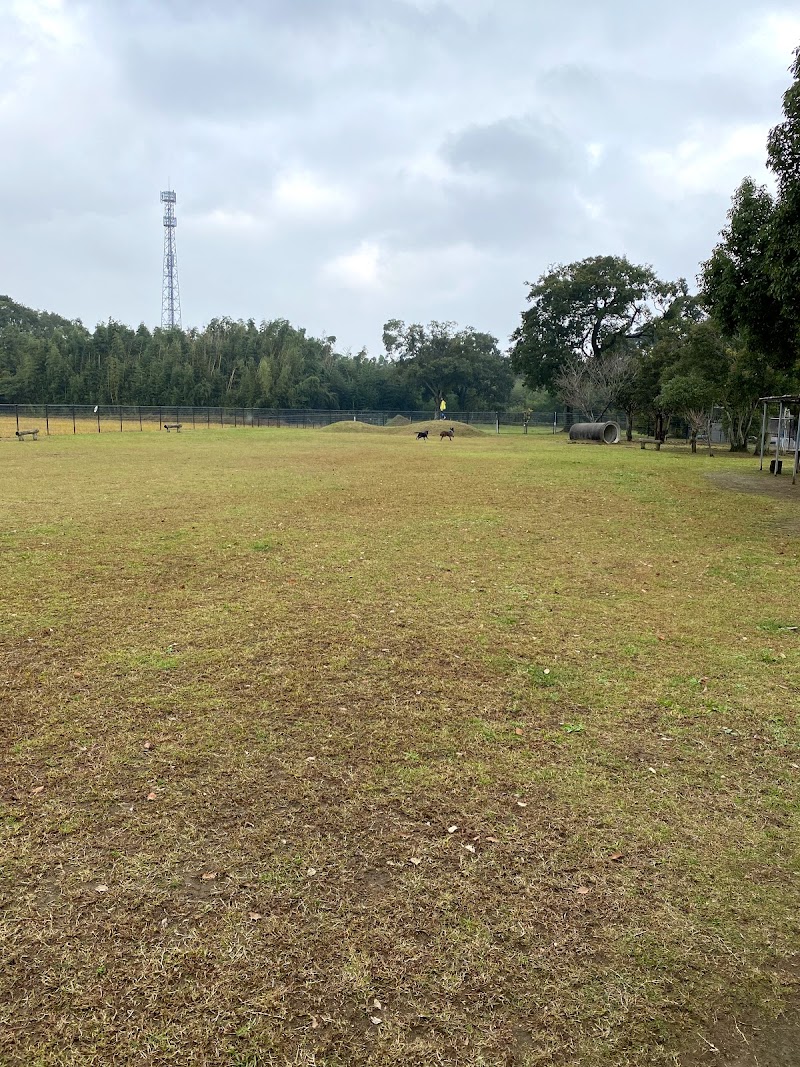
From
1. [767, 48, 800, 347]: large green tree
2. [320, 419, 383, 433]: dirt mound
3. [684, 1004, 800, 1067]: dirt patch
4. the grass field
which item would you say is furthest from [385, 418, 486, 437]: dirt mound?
[684, 1004, 800, 1067]: dirt patch

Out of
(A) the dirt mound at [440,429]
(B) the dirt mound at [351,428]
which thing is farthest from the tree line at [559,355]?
(B) the dirt mound at [351,428]

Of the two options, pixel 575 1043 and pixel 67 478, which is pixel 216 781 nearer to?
pixel 575 1043

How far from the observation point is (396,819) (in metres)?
2.81

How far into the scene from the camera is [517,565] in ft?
24.2

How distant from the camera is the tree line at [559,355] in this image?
13.2 meters

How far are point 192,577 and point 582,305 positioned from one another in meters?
54.0

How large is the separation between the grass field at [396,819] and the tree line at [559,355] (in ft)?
29.0

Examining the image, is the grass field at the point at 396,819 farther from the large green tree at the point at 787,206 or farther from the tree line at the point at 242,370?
the tree line at the point at 242,370

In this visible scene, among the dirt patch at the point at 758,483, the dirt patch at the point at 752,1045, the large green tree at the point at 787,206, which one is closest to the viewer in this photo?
the dirt patch at the point at 752,1045

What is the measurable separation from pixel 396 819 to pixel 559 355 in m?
55.9

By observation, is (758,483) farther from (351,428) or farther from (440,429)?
(351,428)

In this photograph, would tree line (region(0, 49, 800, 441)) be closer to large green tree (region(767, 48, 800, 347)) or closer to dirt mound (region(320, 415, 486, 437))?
large green tree (region(767, 48, 800, 347))

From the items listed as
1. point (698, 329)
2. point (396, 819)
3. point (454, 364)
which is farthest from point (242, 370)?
point (396, 819)

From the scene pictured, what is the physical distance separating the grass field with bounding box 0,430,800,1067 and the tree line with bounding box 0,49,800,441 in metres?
8.85
